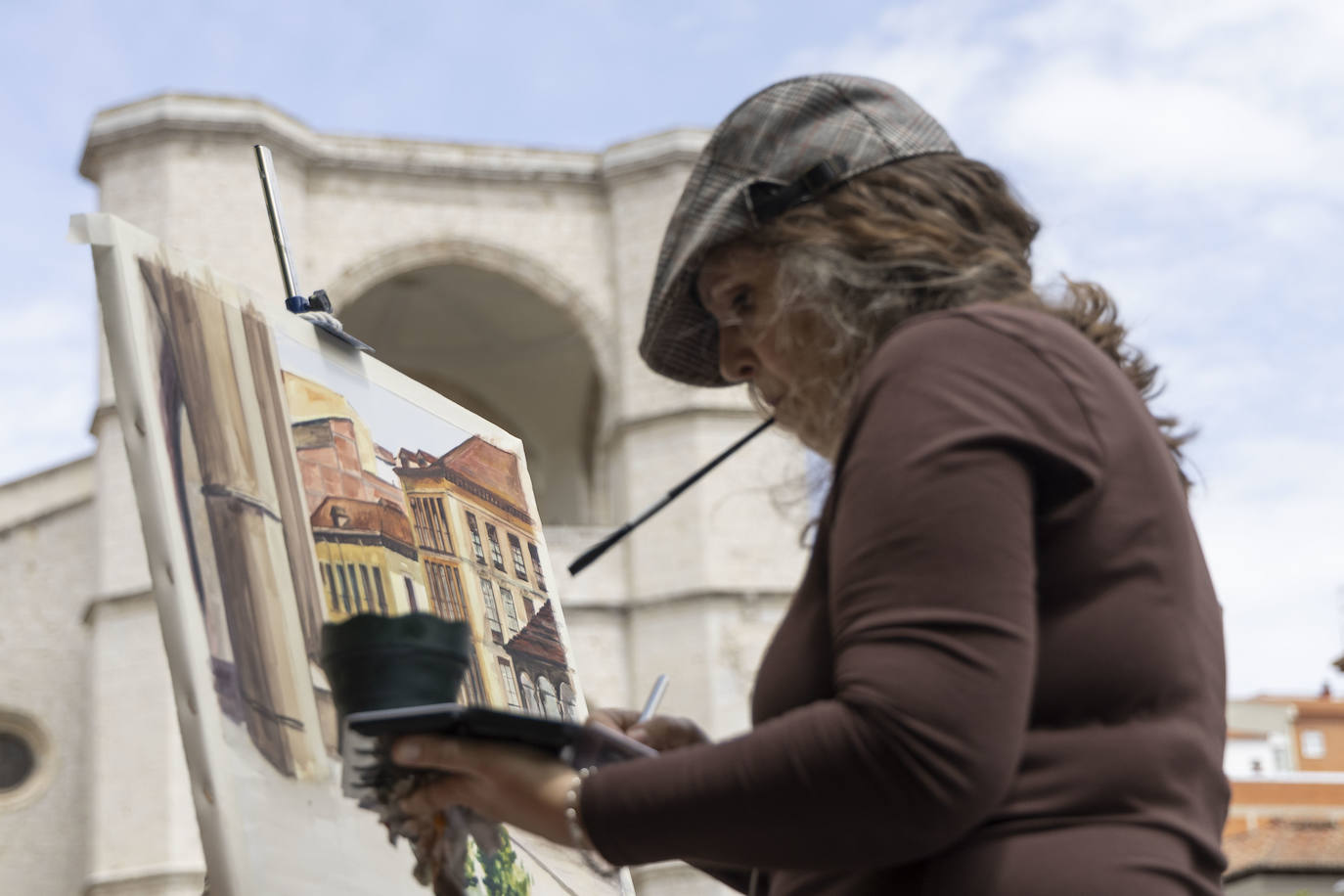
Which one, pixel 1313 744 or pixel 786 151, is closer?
pixel 786 151

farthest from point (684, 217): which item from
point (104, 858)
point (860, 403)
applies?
point (104, 858)

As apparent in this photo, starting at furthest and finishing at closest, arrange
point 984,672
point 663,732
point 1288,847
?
point 1288,847, point 663,732, point 984,672

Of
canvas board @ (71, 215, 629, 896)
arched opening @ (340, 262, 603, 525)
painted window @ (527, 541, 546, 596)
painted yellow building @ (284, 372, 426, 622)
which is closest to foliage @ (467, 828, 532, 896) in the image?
canvas board @ (71, 215, 629, 896)

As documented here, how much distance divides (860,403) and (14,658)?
13081mm

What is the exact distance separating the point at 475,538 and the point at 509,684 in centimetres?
21

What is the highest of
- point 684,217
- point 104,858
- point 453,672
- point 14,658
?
point 14,658

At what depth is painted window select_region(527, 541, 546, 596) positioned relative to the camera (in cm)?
223

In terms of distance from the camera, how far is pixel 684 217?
149 centimetres

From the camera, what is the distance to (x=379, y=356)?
13508mm

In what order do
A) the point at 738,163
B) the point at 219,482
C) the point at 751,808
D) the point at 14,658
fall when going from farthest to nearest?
the point at 14,658 < the point at 219,482 < the point at 738,163 < the point at 751,808

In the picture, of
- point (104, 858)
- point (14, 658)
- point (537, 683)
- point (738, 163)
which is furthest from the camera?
point (14, 658)

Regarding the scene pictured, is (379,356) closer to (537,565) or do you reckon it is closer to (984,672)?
(537,565)

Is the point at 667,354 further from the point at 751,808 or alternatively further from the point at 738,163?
the point at 751,808

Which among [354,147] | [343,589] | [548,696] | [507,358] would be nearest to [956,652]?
[343,589]
